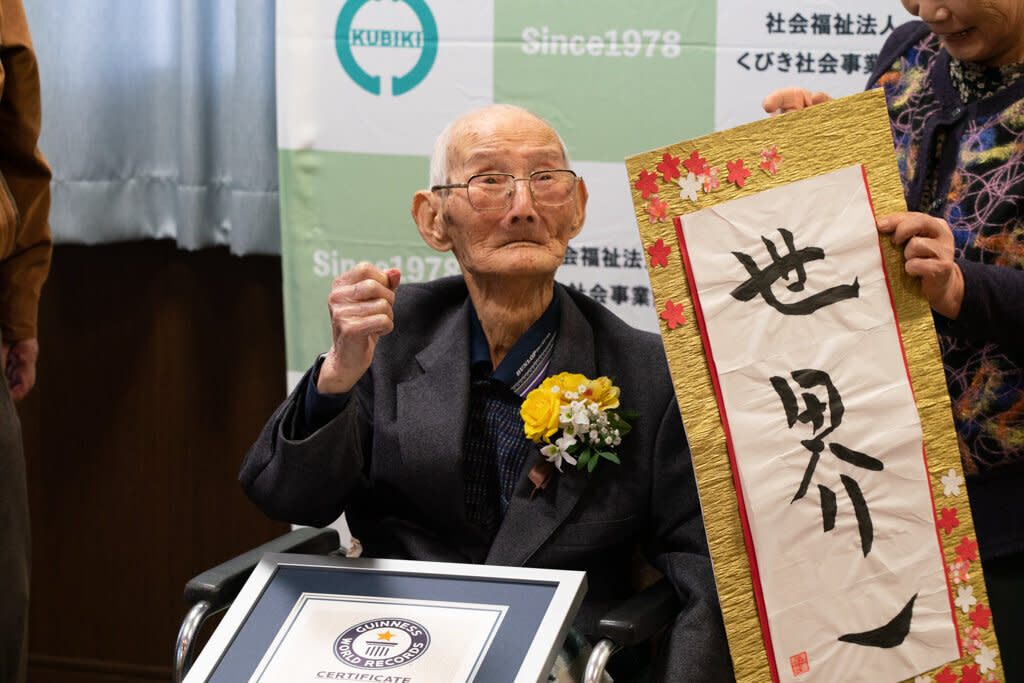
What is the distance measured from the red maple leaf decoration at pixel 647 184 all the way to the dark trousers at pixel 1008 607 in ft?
2.86

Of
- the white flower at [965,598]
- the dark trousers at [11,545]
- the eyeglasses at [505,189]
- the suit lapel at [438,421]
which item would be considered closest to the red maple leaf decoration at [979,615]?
the white flower at [965,598]

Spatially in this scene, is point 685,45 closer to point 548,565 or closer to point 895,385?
point 895,385

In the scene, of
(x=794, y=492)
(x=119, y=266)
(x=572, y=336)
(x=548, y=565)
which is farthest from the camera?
(x=119, y=266)

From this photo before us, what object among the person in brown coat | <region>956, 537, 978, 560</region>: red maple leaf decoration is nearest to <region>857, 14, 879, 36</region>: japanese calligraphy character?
<region>956, 537, 978, 560</region>: red maple leaf decoration

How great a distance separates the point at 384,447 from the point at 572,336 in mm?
397

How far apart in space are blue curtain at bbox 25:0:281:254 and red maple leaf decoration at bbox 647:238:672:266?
1.43 metres

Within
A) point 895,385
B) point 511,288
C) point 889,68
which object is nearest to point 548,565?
point 511,288

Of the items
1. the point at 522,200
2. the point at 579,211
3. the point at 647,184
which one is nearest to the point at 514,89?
the point at 579,211

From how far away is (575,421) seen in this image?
1754mm

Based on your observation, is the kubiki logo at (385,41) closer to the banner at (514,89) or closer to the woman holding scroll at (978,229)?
the banner at (514,89)

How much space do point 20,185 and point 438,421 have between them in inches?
41.3

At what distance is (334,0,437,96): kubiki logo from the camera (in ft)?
8.51

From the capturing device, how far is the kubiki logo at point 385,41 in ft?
8.51

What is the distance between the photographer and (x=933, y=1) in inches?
65.9
